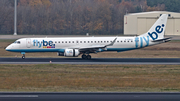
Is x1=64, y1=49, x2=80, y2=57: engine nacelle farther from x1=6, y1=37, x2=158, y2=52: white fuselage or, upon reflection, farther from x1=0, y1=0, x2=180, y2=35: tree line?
x1=0, y1=0, x2=180, y2=35: tree line

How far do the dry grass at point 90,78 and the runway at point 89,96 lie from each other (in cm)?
160

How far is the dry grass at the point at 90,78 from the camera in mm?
19312

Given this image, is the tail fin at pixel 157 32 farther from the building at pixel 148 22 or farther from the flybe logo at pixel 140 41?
the building at pixel 148 22

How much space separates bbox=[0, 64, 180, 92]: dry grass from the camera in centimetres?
1931

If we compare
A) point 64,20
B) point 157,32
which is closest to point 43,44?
point 157,32

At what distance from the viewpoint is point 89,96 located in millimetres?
16359

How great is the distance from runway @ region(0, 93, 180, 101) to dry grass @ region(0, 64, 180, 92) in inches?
62.9

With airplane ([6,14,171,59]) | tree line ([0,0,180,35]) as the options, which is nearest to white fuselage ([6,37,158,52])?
airplane ([6,14,171,59])

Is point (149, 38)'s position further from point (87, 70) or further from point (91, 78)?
point (91, 78)

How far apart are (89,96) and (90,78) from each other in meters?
6.93

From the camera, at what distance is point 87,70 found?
90.5 ft

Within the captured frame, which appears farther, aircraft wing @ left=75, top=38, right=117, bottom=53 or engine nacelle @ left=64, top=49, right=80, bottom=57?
aircraft wing @ left=75, top=38, right=117, bottom=53

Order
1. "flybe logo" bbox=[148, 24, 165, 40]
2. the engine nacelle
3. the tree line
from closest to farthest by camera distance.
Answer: the engine nacelle
"flybe logo" bbox=[148, 24, 165, 40]
the tree line

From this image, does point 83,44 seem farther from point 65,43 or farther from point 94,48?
point 65,43
